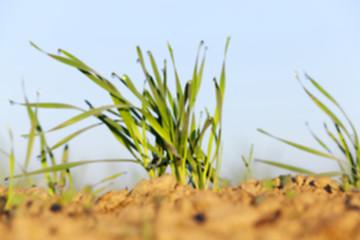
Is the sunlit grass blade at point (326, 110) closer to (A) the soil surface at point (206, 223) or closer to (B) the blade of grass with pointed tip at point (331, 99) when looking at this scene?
(B) the blade of grass with pointed tip at point (331, 99)

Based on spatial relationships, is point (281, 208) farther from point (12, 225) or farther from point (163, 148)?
point (163, 148)

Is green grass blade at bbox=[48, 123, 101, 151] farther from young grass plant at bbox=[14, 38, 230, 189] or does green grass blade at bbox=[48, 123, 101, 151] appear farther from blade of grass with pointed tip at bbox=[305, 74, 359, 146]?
blade of grass with pointed tip at bbox=[305, 74, 359, 146]

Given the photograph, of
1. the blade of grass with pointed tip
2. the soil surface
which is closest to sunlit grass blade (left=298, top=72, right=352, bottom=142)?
the blade of grass with pointed tip

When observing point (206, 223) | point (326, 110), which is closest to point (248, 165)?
point (326, 110)

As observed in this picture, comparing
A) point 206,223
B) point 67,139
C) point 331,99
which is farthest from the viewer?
point 331,99

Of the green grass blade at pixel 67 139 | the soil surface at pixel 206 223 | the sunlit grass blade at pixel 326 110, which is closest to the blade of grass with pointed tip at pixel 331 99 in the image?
the sunlit grass blade at pixel 326 110

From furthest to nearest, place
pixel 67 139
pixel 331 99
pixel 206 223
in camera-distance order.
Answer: pixel 331 99, pixel 67 139, pixel 206 223

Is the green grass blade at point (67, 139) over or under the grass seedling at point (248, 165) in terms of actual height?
over

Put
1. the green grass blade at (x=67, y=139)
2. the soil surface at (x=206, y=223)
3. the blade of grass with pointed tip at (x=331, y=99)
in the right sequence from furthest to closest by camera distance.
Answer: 1. the blade of grass with pointed tip at (x=331, y=99)
2. the green grass blade at (x=67, y=139)
3. the soil surface at (x=206, y=223)

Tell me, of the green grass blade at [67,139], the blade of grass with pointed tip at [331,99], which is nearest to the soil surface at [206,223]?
the green grass blade at [67,139]

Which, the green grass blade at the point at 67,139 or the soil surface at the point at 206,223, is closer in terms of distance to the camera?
the soil surface at the point at 206,223

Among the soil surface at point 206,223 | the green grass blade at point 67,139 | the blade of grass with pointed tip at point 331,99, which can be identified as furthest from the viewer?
the blade of grass with pointed tip at point 331,99

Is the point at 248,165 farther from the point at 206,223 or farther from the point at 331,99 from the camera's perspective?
the point at 206,223

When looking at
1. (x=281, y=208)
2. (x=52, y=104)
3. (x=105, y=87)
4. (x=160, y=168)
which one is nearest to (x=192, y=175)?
(x=160, y=168)
